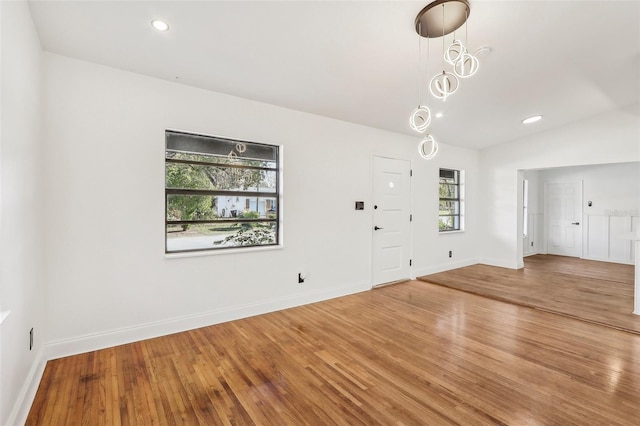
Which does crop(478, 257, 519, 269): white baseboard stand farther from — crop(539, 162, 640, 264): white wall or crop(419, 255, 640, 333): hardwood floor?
crop(539, 162, 640, 264): white wall

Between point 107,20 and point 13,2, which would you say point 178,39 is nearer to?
point 107,20

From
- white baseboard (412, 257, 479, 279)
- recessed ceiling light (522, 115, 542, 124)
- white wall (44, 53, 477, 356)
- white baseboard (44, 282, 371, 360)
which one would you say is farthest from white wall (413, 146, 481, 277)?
white baseboard (44, 282, 371, 360)

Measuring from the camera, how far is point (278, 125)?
12.1 ft

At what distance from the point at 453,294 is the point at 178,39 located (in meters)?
4.56

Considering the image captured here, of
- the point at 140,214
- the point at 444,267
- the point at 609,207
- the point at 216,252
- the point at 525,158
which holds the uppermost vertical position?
the point at 525,158

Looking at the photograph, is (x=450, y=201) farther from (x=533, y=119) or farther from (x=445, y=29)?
(x=445, y=29)

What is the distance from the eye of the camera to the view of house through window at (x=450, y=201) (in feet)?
19.4

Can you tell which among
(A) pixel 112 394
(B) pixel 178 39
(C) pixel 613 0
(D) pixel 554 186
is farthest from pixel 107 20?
(D) pixel 554 186

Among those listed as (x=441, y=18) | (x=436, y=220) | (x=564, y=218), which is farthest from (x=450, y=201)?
(x=441, y=18)

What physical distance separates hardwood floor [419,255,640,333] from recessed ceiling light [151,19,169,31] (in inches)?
191

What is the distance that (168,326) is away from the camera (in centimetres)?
297

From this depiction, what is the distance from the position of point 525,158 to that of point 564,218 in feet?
10.6

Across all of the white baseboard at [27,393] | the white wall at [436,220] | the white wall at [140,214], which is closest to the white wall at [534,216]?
the white wall at [436,220]

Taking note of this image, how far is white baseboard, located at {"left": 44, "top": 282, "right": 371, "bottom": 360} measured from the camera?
2.55m
